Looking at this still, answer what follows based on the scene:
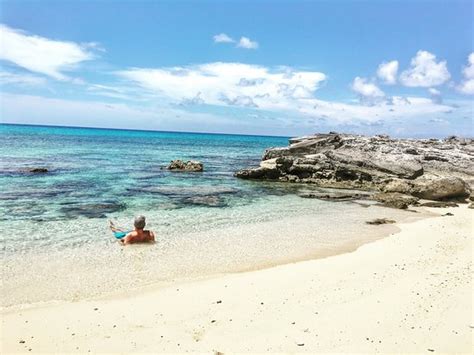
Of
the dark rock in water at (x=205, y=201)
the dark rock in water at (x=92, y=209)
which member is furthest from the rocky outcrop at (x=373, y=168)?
the dark rock in water at (x=92, y=209)

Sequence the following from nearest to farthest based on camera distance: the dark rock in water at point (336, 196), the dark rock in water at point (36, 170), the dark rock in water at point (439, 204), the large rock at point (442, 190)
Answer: the dark rock in water at point (439, 204)
the large rock at point (442, 190)
the dark rock in water at point (336, 196)
the dark rock in water at point (36, 170)

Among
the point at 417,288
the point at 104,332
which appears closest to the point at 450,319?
the point at 417,288

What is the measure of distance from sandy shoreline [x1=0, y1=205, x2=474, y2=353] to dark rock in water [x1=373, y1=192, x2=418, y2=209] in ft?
37.2

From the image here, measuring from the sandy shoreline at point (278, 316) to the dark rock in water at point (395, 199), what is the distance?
1133 cm

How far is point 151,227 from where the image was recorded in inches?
637

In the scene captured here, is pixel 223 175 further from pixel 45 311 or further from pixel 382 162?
pixel 45 311

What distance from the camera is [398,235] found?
16.1 metres

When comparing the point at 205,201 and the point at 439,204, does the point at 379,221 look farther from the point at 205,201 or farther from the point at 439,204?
the point at 205,201

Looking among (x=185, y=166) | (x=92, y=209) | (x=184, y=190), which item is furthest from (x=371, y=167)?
(x=92, y=209)

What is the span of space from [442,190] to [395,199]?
3.41 m

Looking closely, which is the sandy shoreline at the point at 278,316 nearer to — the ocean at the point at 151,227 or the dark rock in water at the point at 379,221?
the ocean at the point at 151,227

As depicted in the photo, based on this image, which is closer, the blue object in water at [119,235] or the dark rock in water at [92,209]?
the blue object in water at [119,235]

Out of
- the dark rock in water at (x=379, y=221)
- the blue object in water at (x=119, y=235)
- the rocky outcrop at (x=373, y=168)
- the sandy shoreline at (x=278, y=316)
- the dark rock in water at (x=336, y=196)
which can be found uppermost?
the rocky outcrop at (x=373, y=168)

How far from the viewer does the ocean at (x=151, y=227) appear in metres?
10.8
